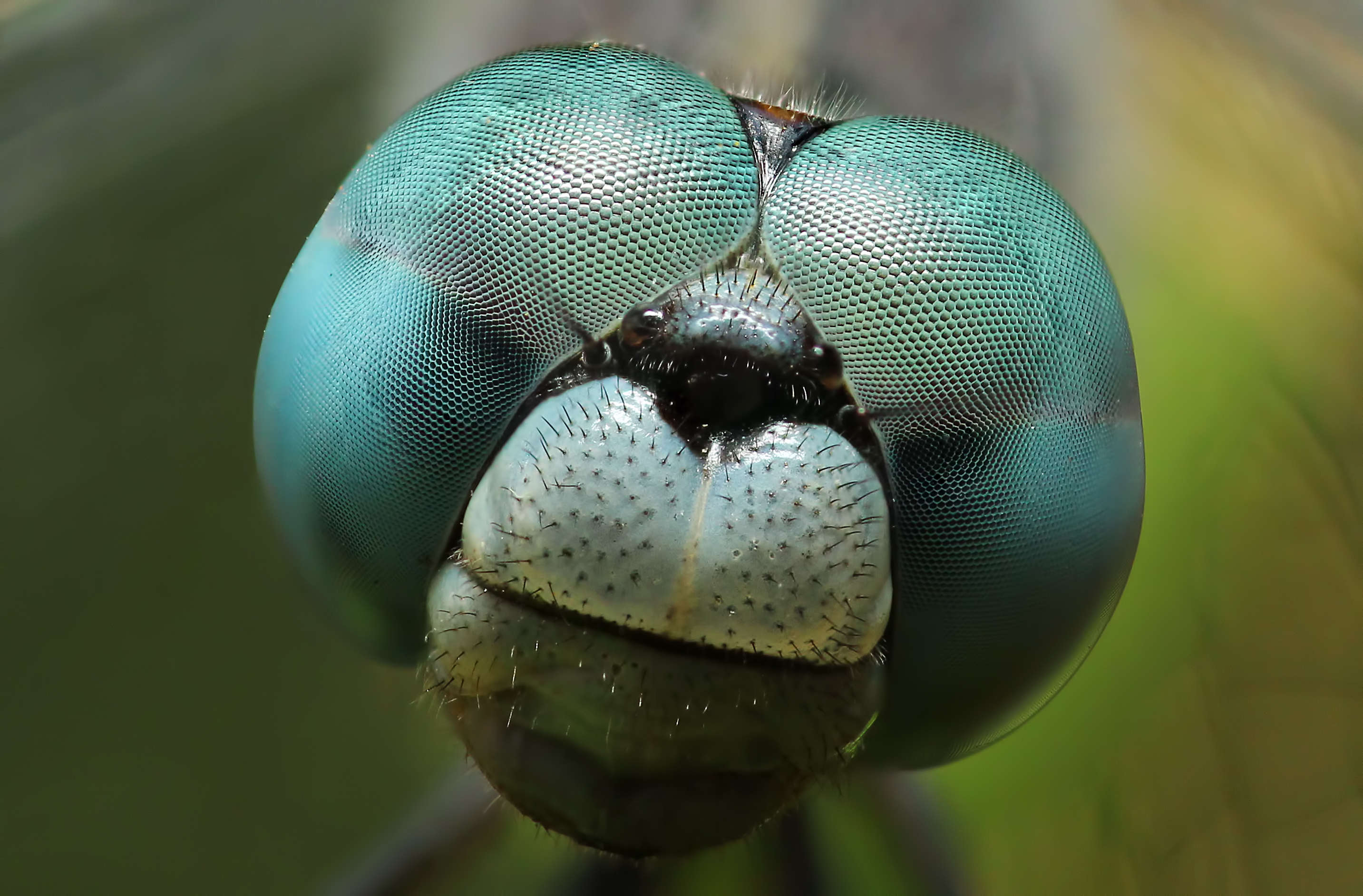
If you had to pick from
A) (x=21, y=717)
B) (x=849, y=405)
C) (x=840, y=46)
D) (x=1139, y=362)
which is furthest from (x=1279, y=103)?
(x=21, y=717)

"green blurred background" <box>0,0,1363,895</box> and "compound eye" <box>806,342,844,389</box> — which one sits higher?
"compound eye" <box>806,342,844,389</box>

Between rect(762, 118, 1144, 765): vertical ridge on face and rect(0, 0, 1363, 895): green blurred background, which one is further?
rect(0, 0, 1363, 895): green blurred background

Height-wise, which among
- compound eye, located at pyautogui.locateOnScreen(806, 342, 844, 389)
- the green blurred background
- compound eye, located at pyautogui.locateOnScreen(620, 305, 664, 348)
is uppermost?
compound eye, located at pyautogui.locateOnScreen(806, 342, 844, 389)

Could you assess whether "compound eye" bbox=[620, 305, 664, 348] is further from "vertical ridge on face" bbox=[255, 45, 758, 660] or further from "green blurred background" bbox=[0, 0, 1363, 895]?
"green blurred background" bbox=[0, 0, 1363, 895]

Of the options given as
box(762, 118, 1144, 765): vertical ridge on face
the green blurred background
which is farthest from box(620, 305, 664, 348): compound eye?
the green blurred background

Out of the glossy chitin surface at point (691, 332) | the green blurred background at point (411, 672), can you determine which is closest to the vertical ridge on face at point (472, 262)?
the glossy chitin surface at point (691, 332)

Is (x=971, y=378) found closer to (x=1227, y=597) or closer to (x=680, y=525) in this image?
(x=680, y=525)

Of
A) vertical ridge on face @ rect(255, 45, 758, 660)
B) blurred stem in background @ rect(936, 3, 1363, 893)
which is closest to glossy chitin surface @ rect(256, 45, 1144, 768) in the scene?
vertical ridge on face @ rect(255, 45, 758, 660)

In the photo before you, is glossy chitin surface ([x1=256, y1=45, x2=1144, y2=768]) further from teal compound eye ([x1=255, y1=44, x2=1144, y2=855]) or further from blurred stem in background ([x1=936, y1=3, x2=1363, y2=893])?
blurred stem in background ([x1=936, y1=3, x2=1363, y2=893])
